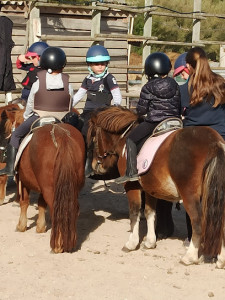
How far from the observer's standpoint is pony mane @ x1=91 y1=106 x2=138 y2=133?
7.60 metres

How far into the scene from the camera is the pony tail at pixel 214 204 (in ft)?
20.7

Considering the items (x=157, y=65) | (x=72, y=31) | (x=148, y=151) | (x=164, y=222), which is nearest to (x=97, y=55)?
(x=157, y=65)

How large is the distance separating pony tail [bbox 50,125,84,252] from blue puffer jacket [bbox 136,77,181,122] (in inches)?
39.5

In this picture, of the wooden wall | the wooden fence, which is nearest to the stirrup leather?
the wooden fence

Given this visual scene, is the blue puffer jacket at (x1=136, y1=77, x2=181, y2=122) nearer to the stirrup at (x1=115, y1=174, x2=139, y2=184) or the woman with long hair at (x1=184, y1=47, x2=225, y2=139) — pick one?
the woman with long hair at (x1=184, y1=47, x2=225, y2=139)

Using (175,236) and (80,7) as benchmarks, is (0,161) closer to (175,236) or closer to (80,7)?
(175,236)

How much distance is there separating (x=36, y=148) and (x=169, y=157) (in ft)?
5.25

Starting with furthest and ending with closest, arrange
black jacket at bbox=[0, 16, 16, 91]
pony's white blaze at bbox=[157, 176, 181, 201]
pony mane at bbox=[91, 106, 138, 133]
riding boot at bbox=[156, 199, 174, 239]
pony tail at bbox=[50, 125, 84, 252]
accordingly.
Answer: black jacket at bbox=[0, 16, 16, 91] < riding boot at bbox=[156, 199, 174, 239] < pony mane at bbox=[91, 106, 138, 133] < pony tail at bbox=[50, 125, 84, 252] < pony's white blaze at bbox=[157, 176, 181, 201]

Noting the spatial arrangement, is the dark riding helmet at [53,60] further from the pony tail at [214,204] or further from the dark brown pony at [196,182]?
the pony tail at [214,204]

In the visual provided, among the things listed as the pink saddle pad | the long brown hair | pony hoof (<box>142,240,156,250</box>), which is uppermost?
the long brown hair

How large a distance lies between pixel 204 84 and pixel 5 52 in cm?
615

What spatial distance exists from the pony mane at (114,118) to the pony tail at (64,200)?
778 mm

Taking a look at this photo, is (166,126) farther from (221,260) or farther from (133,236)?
(221,260)

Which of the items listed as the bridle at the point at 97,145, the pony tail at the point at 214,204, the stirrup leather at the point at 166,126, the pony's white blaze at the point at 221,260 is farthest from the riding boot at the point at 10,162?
the pony's white blaze at the point at 221,260
